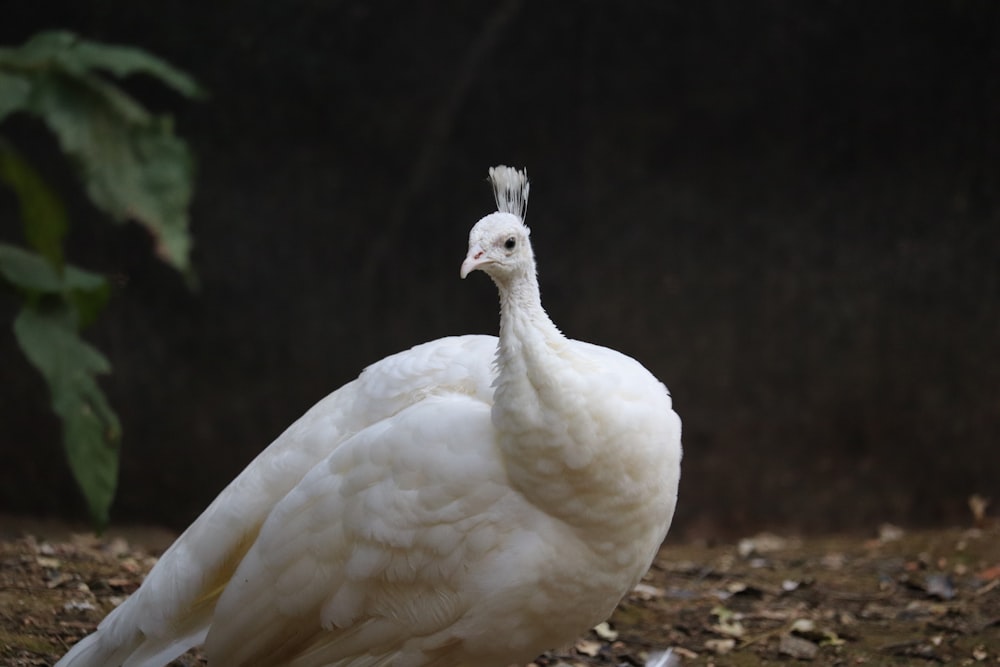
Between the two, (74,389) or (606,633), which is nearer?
(74,389)

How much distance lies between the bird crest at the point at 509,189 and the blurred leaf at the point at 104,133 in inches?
33.4

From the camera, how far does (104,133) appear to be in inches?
83.1

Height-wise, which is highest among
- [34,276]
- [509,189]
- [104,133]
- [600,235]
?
[600,235]

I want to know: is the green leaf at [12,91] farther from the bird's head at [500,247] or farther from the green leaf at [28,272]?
the bird's head at [500,247]

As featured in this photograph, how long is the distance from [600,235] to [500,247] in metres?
2.94

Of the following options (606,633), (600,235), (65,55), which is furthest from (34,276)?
(600,235)

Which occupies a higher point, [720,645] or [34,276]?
[34,276]

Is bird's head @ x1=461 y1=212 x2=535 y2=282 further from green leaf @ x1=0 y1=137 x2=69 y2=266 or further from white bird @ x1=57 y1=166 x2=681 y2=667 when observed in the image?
green leaf @ x1=0 y1=137 x2=69 y2=266

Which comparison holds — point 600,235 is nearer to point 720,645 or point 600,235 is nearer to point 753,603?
point 753,603

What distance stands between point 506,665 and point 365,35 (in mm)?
3424

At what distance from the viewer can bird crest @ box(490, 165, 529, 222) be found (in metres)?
2.93

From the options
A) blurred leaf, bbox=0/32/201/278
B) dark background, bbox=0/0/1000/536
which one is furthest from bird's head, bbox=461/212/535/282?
dark background, bbox=0/0/1000/536

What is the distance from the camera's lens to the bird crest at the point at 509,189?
9.62 feet

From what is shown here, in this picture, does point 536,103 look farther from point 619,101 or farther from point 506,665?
point 506,665
